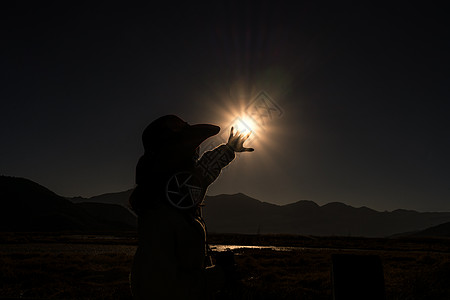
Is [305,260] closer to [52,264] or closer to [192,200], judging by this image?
[52,264]

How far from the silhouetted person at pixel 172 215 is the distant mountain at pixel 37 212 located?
476 feet

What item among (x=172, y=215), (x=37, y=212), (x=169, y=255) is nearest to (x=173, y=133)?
(x=172, y=215)

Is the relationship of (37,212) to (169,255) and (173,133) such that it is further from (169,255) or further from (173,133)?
(169,255)

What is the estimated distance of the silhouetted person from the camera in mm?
1559

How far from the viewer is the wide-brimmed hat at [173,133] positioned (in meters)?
1.91

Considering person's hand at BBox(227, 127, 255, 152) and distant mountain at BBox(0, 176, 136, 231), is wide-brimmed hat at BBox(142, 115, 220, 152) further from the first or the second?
distant mountain at BBox(0, 176, 136, 231)

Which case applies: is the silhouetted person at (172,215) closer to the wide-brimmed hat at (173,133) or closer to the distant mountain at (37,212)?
the wide-brimmed hat at (173,133)

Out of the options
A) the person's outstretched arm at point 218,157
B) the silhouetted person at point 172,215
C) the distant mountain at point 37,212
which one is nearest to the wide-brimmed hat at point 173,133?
the silhouetted person at point 172,215

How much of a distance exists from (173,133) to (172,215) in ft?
1.63

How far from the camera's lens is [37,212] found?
14538cm

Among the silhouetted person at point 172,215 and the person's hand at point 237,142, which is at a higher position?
the person's hand at point 237,142

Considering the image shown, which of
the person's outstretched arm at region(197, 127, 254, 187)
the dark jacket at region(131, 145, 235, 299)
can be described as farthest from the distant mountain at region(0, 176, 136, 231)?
the dark jacket at region(131, 145, 235, 299)

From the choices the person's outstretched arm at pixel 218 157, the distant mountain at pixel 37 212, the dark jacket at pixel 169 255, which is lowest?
the dark jacket at pixel 169 255

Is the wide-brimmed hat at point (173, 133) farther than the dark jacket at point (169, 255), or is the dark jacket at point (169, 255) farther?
the wide-brimmed hat at point (173, 133)
